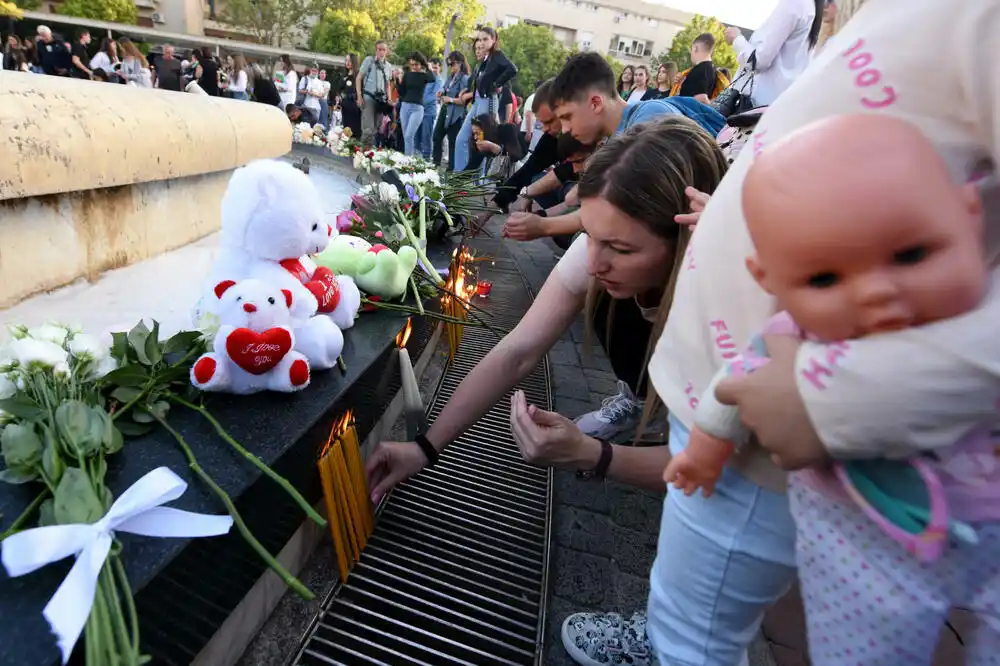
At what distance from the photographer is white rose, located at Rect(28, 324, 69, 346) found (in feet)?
4.15

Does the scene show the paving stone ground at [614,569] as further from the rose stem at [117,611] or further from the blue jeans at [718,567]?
the rose stem at [117,611]

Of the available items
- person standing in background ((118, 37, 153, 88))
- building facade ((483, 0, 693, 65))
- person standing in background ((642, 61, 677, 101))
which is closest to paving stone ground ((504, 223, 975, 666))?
person standing in background ((642, 61, 677, 101))

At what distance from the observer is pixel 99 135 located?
8.20ft

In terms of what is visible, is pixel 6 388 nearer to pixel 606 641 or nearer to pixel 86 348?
pixel 86 348

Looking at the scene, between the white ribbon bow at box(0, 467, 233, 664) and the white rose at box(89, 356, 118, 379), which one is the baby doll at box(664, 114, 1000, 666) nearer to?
the white ribbon bow at box(0, 467, 233, 664)

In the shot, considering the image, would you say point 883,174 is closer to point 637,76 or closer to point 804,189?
point 804,189

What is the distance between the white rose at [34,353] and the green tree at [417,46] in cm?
3186

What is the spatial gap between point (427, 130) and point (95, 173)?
7802 mm

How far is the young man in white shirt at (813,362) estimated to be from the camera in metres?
Result: 0.70

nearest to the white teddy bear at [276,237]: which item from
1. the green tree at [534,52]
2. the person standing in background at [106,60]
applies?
the person standing in background at [106,60]

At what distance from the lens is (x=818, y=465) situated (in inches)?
33.4

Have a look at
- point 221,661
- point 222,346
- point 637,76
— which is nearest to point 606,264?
point 222,346

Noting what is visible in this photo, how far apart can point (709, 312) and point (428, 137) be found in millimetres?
9536

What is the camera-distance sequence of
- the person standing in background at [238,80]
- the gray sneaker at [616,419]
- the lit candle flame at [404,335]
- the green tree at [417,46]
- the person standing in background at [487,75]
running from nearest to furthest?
the lit candle flame at [404,335]
the gray sneaker at [616,419]
the person standing in background at [487,75]
the person standing in background at [238,80]
the green tree at [417,46]
